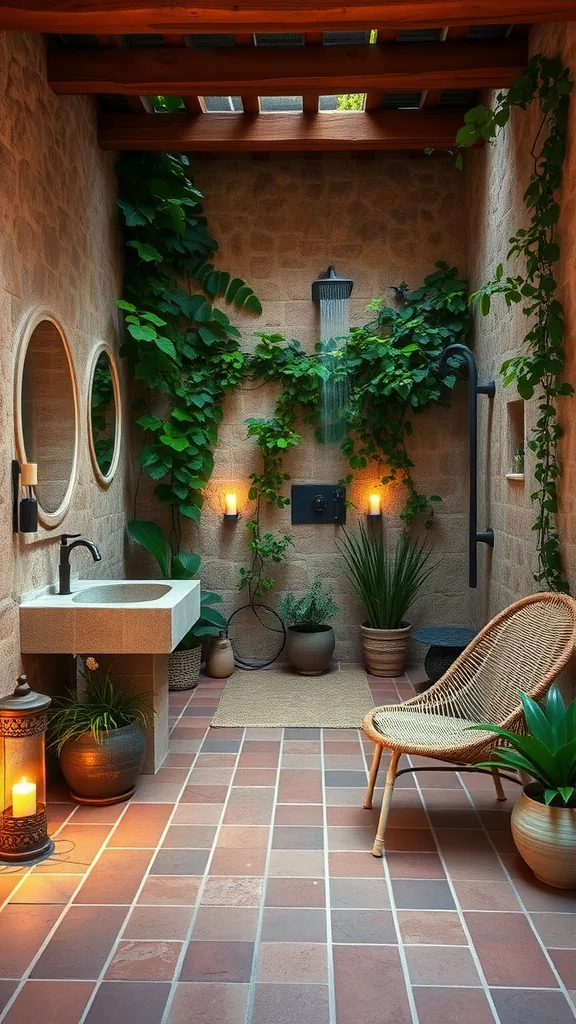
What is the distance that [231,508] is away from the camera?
5594 mm

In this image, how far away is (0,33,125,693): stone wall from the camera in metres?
3.24

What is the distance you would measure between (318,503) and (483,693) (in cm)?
248

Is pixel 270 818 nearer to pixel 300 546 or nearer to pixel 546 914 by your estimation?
pixel 546 914

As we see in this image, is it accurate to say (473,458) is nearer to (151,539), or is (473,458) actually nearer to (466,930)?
(151,539)

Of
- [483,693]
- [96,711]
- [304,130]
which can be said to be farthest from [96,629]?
[304,130]

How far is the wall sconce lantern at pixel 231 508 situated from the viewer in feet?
18.3

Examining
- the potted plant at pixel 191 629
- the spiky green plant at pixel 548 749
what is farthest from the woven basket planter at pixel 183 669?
the spiky green plant at pixel 548 749

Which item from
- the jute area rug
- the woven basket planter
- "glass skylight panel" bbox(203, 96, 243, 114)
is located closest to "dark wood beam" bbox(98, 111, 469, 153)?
"glass skylight panel" bbox(203, 96, 243, 114)

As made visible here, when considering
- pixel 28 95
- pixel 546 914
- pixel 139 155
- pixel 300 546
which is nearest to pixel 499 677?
pixel 546 914

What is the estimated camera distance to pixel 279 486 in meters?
5.68

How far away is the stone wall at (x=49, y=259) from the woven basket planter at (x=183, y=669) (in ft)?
2.14

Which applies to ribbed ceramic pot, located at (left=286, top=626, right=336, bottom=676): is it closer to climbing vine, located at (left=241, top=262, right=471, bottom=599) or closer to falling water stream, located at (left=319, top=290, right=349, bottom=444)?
climbing vine, located at (left=241, top=262, right=471, bottom=599)

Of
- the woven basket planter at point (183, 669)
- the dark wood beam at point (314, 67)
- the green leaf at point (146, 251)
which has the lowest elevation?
the woven basket planter at point (183, 669)

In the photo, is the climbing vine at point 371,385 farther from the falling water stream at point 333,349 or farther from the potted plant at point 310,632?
the potted plant at point 310,632
